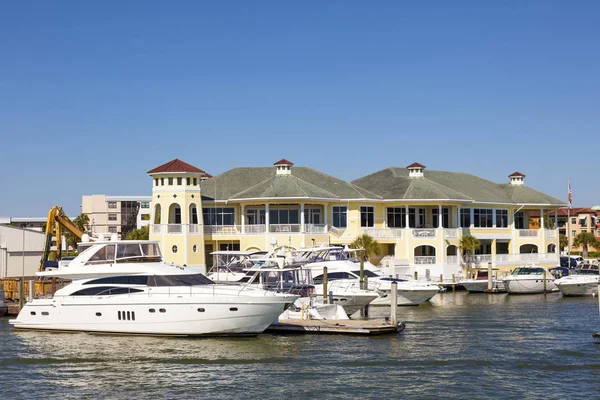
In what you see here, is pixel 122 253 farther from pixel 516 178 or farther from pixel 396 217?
pixel 516 178

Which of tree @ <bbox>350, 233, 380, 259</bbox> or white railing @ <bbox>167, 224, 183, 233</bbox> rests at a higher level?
white railing @ <bbox>167, 224, 183, 233</bbox>

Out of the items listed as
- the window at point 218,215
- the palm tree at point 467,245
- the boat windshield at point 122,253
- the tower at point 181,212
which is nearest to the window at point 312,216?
the window at point 218,215

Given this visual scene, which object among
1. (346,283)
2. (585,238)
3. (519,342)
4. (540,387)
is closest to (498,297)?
(346,283)

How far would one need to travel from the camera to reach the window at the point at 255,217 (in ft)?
205

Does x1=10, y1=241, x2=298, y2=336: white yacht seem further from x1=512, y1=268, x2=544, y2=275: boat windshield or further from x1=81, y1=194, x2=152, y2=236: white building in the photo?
x1=81, y1=194, x2=152, y2=236: white building

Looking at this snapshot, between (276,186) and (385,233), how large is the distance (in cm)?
896

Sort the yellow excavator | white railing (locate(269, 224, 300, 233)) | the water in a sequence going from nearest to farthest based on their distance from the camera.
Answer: the water, the yellow excavator, white railing (locate(269, 224, 300, 233))

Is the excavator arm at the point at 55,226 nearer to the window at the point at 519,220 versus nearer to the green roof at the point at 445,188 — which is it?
the green roof at the point at 445,188

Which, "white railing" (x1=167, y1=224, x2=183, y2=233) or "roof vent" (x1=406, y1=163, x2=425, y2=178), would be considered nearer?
"white railing" (x1=167, y1=224, x2=183, y2=233)

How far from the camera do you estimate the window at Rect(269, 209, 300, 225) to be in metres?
61.7

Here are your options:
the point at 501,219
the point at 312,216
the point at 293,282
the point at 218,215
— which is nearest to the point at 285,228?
the point at 312,216

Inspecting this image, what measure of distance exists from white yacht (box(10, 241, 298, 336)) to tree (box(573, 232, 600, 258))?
83.0 m

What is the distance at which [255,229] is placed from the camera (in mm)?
60375

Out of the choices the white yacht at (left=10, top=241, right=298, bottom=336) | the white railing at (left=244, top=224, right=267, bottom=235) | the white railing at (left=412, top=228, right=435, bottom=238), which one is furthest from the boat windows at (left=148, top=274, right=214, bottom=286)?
the white railing at (left=412, top=228, right=435, bottom=238)
